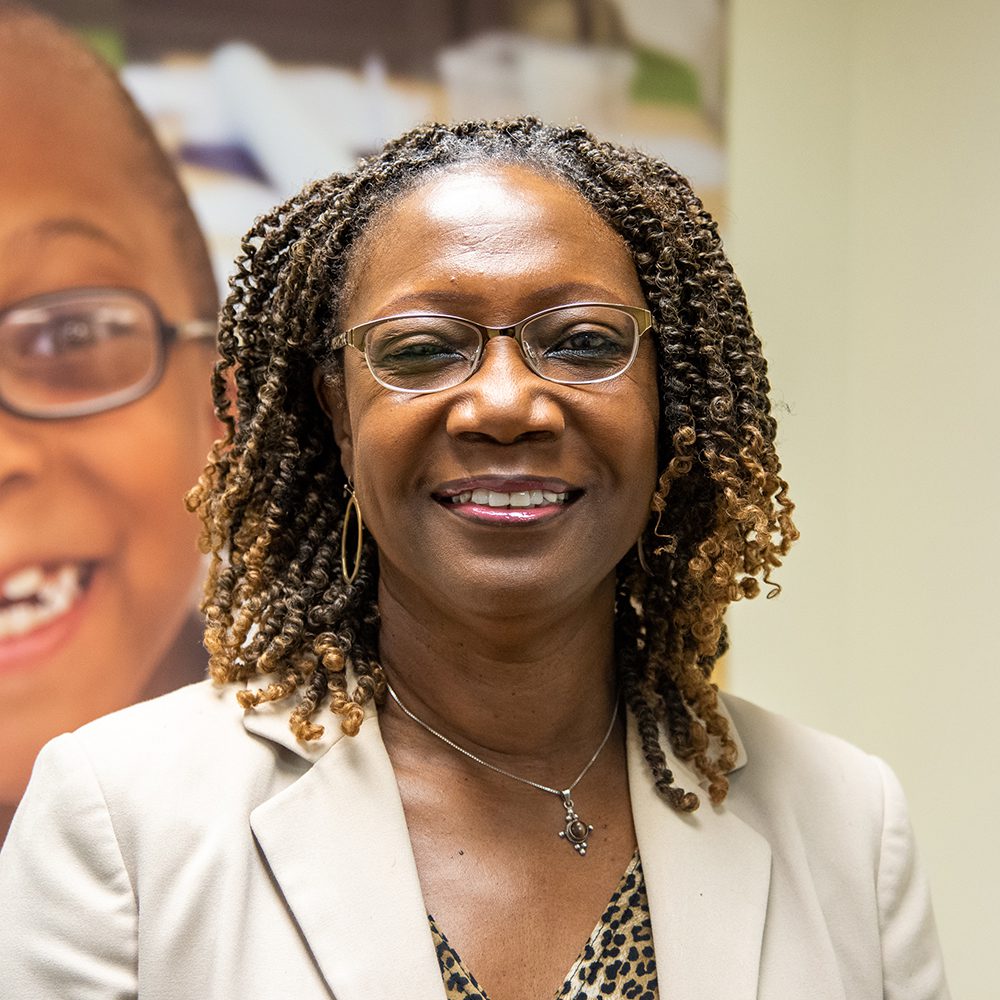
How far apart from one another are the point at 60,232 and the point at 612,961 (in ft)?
4.31

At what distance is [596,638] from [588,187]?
568 mm

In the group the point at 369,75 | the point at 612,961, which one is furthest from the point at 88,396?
the point at 612,961

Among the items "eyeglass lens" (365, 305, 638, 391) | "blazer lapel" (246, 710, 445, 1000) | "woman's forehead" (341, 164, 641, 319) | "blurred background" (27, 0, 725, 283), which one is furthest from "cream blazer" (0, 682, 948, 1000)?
"blurred background" (27, 0, 725, 283)

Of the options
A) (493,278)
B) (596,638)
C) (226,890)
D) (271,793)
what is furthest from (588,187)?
(226,890)

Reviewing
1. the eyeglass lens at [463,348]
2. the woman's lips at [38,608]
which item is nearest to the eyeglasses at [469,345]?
the eyeglass lens at [463,348]

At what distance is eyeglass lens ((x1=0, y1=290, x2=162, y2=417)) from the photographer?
1.93 metres

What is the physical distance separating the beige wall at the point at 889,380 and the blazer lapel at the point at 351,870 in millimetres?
1250

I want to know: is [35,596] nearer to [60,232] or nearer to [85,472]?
[85,472]

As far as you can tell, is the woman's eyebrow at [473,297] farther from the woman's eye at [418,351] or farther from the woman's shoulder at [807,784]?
the woman's shoulder at [807,784]

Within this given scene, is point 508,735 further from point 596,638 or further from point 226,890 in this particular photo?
point 226,890

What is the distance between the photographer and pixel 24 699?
1.98 m

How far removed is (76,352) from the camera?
6.46ft

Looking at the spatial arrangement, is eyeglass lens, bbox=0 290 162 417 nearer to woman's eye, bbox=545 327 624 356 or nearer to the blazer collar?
the blazer collar

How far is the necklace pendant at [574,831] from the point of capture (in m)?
1.57
